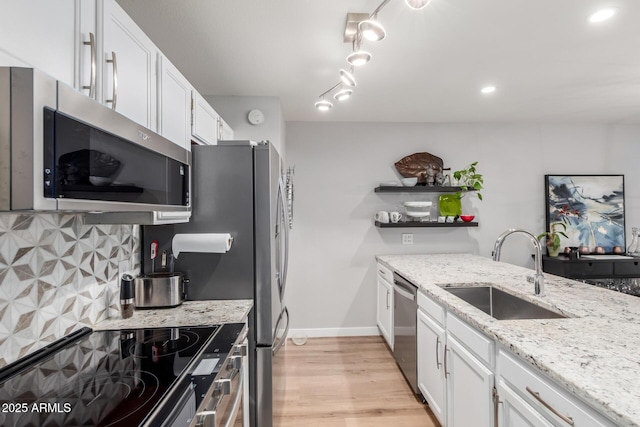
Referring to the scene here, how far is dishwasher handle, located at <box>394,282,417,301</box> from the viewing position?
94.1 inches

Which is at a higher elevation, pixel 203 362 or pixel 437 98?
pixel 437 98

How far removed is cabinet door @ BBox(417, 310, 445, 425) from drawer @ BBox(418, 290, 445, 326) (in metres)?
0.03

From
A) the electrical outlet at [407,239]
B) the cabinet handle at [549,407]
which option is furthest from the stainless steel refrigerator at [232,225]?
the electrical outlet at [407,239]

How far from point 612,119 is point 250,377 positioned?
15.2ft

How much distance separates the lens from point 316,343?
348cm

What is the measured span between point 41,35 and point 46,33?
21 millimetres

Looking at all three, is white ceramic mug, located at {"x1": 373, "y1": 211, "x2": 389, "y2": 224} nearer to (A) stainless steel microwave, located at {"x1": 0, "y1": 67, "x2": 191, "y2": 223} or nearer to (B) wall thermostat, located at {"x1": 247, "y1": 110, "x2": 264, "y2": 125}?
(B) wall thermostat, located at {"x1": 247, "y1": 110, "x2": 264, "y2": 125}

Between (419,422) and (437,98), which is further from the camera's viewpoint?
(437,98)

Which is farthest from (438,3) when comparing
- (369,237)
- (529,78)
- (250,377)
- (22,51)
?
(369,237)

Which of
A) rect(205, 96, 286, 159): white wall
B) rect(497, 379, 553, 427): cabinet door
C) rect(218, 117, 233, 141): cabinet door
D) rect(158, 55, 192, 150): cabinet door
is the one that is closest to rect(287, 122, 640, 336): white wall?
rect(205, 96, 286, 159): white wall

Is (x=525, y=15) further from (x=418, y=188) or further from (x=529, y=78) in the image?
(x=418, y=188)

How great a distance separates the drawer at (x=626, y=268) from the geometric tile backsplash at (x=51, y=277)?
15.2 feet

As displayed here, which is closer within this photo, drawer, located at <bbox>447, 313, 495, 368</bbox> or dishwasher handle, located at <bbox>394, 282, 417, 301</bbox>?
drawer, located at <bbox>447, 313, 495, 368</bbox>

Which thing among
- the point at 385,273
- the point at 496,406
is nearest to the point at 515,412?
the point at 496,406
